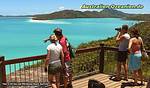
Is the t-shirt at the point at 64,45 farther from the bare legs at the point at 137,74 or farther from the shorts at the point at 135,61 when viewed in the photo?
the bare legs at the point at 137,74

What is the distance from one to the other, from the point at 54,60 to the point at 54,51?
21cm

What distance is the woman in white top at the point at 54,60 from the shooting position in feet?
26.1

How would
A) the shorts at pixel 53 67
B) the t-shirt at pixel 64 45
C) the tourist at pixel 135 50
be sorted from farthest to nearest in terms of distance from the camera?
the tourist at pixel 135 50, the t-shirt at pixel 64 45, the shorts at pixel 53 67

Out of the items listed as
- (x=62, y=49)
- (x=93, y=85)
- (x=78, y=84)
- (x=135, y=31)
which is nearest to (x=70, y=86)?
(x=78, y=84)

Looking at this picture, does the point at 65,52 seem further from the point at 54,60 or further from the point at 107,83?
the point at 107,83

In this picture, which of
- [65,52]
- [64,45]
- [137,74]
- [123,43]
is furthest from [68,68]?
[137,74]

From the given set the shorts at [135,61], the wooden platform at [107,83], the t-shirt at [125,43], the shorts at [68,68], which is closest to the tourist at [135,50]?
the shorts at [135,61]

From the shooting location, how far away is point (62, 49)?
8.38 m

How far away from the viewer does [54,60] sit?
26.4 ft

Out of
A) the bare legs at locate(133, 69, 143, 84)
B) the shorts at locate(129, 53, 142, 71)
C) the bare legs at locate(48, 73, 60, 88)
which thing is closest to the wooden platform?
the bare legs at locate(133, 69, 143, 84)

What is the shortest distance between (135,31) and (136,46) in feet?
1.29

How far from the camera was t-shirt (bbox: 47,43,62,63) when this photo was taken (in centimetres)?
795

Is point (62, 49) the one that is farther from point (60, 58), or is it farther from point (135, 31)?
point (135, 31)

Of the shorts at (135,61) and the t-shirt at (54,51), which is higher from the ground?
the t-shirt at (54,51)
